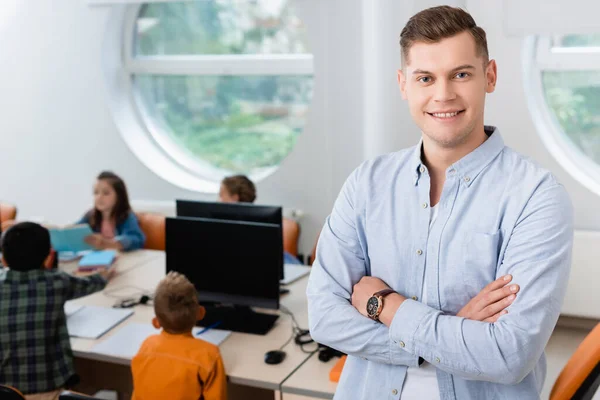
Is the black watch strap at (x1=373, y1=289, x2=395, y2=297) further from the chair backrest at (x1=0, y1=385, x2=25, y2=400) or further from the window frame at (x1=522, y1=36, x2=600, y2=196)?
the window frame at (x1=522, y1=36, x2=600, y2=196)

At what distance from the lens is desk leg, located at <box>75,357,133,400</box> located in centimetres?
360

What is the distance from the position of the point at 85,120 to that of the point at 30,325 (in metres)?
3.15

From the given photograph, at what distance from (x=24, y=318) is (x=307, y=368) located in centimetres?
126

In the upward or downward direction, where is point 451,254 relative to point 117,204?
upward

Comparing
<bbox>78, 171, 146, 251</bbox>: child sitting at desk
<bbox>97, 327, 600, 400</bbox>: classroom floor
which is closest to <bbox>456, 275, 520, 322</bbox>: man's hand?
<bbox>97, 327, 600, 400</bbox>: classroom floor

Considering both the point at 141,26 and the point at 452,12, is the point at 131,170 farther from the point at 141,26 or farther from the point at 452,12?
the point at 452,12

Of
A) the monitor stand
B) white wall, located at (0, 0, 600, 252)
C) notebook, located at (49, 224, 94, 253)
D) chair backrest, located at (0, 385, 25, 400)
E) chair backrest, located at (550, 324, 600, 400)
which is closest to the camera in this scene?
chair backrest, located at (550, 324, 600, 400)

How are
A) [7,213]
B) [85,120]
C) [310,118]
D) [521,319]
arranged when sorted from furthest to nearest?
[85,120], [7,213], [310,118], [521,319]

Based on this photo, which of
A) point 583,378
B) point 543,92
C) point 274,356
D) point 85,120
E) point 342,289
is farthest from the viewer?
point 85,120

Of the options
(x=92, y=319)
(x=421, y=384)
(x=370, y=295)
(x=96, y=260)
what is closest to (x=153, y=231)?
(x=96, y=260)

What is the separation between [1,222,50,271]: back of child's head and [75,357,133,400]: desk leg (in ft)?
2.51

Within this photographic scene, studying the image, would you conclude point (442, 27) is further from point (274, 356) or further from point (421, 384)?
point (274, 356)

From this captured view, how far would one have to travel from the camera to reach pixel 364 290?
178 centimetres

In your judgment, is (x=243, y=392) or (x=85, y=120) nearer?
(x=243, y=392)
